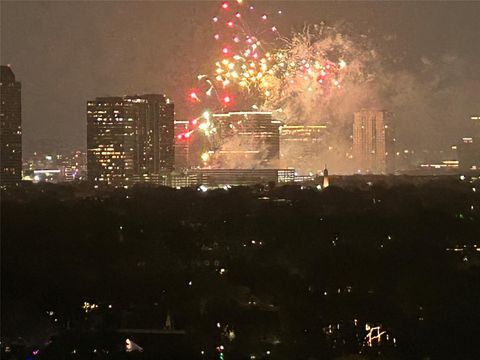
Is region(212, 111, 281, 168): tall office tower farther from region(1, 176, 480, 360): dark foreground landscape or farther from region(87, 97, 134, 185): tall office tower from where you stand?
region(1, 176, 480, 360): dark foreground landscape

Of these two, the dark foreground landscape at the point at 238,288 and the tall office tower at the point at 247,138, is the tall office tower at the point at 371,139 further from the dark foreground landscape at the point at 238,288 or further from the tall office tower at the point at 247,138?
the dark foreground landscape at the point at 238,288

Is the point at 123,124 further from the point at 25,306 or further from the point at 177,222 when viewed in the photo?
the point at 25,306

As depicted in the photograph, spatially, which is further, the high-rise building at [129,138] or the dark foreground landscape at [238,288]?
the high-rise building at [129,138]

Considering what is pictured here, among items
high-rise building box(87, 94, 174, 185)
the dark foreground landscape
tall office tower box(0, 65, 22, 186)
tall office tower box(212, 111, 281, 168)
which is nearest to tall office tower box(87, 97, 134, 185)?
high-rise building box(87, 94, 174, 185)

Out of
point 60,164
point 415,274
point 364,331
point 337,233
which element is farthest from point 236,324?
point 60,164

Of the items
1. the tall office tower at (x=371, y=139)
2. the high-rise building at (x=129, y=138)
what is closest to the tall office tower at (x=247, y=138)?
the high-rise building at (x=129, y=138)

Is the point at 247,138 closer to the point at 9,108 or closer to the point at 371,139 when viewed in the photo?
the point at 9,108
